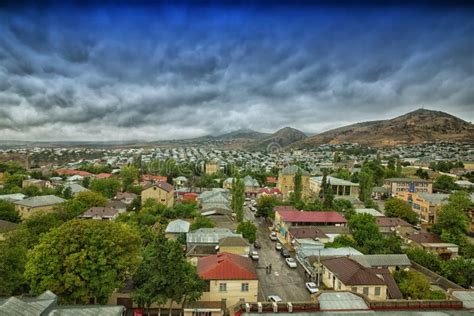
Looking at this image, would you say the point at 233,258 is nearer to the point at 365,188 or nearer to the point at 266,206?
the point at 266,206

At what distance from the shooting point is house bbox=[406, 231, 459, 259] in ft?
33.0

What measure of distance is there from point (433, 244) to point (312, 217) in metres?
4.24

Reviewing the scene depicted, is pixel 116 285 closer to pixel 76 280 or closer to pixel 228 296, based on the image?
pixel 76 280

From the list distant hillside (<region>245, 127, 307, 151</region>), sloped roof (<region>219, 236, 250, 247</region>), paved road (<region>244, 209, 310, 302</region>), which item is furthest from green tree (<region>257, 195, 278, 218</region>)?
distant hillside (<region>245, 127, 307, 151</region>)

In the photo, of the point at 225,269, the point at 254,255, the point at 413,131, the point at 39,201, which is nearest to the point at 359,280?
the point at 225,269

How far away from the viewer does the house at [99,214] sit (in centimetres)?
1261

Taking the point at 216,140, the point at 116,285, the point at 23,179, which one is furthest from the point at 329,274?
the point at 216,140

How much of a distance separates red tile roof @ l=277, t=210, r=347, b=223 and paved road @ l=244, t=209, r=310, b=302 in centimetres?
178

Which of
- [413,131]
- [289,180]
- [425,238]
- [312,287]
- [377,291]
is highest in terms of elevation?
[413,131]

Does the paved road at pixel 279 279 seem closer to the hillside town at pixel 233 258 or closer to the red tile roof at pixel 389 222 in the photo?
the hillside town at pixel 233 258

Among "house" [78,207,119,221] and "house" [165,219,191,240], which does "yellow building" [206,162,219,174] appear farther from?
"house" [165,219,191,240]

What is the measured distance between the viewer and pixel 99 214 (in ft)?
42.0

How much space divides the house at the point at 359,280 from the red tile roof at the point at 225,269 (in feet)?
6.60

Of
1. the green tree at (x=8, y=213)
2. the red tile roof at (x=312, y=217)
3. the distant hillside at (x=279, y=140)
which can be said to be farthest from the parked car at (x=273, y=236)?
the distant hillside at (x=279, y=140)
